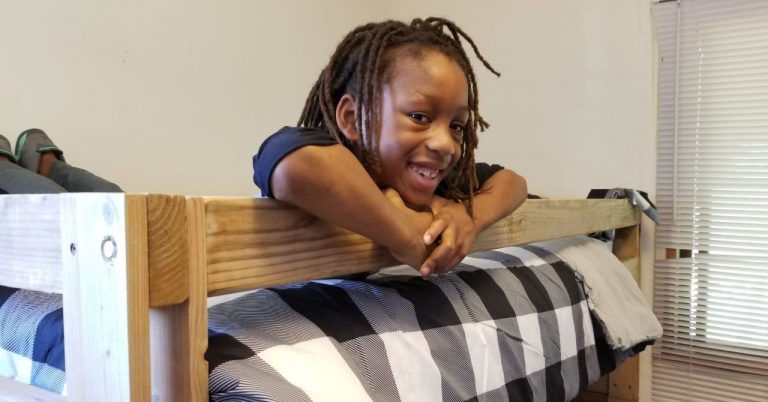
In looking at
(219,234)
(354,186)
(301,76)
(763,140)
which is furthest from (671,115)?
(219,234)

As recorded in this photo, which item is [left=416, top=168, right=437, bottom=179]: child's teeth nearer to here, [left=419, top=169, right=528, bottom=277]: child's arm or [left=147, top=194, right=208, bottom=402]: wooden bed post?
[left=419, top=169, right=528, bottom=277]: child's arm

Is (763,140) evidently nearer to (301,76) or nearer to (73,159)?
(301,76)

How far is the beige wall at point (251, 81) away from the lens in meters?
1.37

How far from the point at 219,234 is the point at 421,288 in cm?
39

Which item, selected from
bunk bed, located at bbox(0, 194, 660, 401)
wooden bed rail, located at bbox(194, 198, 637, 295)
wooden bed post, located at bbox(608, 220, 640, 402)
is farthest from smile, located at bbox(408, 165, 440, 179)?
wooden bed post, located at bbox(608, 220, 640, 402)

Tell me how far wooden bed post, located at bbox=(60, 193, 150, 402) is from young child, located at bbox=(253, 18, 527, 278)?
8.6 inches

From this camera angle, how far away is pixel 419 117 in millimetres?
784

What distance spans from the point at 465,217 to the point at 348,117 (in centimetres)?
21

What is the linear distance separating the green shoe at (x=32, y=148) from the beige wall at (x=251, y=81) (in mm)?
83

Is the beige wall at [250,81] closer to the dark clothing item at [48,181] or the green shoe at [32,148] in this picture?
the green shoe at [32,148]

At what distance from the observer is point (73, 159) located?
139cm

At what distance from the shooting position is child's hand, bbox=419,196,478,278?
715 millimetres

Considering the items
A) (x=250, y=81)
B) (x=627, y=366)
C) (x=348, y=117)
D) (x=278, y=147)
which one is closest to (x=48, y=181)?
(x=348, y=117)

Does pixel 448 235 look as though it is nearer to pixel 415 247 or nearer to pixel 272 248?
pixel 415 247
